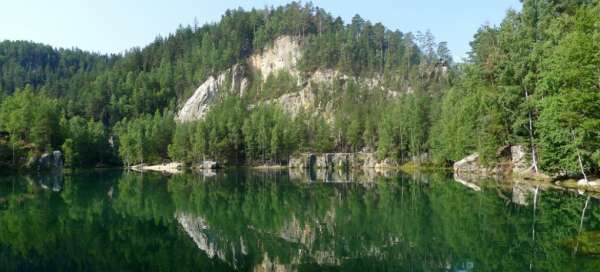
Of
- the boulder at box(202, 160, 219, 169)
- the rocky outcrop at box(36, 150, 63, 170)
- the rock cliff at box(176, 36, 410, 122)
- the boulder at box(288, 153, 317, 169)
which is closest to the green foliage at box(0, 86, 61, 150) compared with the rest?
the rocky outcrop at box(36, 150, 63, 170)

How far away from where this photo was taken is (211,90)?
6437 inches

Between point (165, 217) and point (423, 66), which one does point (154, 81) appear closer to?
point (423, 66)

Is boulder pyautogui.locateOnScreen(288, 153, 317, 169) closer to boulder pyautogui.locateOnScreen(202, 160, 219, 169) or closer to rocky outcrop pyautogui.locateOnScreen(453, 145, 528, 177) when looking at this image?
boulder pyautogui.locateOnScreen(202, 160, 219, 169)

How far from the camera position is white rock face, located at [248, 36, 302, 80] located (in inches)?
6540

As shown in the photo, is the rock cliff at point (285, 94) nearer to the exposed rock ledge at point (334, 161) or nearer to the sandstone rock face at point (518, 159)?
the exposed rock ledge at point (334, 161)

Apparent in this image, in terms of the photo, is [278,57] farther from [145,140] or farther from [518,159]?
[518,159]

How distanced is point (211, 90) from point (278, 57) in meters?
26.0

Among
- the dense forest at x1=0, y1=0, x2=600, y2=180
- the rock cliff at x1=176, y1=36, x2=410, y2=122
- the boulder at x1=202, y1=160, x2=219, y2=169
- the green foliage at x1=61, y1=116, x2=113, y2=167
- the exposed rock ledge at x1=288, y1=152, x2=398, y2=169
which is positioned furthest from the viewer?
the rock cliff at x1=176, y1=36, x2=410, y2=122

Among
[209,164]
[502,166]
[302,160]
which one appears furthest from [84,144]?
[502,166]

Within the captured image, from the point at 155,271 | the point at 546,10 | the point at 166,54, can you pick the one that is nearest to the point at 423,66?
the point at 546,10

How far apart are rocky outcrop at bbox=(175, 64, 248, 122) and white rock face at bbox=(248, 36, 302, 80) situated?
23.0ft

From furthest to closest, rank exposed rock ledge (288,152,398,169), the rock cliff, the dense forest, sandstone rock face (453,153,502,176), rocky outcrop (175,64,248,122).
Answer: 1. rocky outcrop (175,64,248,122)
2. the rock cliff
3. exposed rock ledge (288,152,398,169)
4. sandstone rock face (453,153,502,176)
5. the dense forest

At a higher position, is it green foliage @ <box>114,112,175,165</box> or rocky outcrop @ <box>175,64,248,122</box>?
rocky outcrop @ <box>175,64,248,122</box>

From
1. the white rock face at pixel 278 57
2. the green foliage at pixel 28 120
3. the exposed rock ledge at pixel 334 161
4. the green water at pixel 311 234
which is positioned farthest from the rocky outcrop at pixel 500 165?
the white rock face at pixel 278 57
